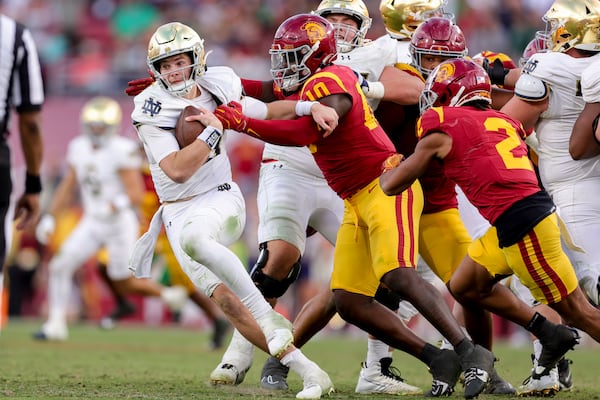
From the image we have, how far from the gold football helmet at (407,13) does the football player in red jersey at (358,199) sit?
94cm

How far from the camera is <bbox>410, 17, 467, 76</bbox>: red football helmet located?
5805 mm

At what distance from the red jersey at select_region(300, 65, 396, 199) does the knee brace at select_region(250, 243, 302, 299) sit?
0.81 m

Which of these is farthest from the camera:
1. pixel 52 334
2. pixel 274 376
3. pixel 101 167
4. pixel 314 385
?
pixel 101 167

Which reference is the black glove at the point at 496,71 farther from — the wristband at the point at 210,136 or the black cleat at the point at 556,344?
the wristband at the point at 210,136

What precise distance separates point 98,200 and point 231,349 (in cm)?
541

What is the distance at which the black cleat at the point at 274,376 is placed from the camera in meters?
5.96

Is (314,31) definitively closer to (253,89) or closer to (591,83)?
(253,89)

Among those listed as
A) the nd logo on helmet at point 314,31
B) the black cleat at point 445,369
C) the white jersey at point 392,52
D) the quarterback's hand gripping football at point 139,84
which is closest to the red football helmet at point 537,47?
the white jersey at point 392,52

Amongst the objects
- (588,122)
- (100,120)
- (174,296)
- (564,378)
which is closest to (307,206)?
(588,122)

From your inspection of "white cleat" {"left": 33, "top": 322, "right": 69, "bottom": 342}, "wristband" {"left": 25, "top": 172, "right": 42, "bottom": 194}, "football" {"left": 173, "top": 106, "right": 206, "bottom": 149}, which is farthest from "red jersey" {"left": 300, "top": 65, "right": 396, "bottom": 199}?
"white cleat" {"left": 33, "top": 322, "right": 69, "bottom": 342}

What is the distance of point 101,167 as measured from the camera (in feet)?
36.7

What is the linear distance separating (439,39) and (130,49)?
1111 cm

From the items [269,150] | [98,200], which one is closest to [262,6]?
[98,200]

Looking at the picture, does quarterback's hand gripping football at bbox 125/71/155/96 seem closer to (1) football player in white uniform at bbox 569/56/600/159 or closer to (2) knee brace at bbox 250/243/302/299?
(2) knee brace at bbox 250/243/302/299
